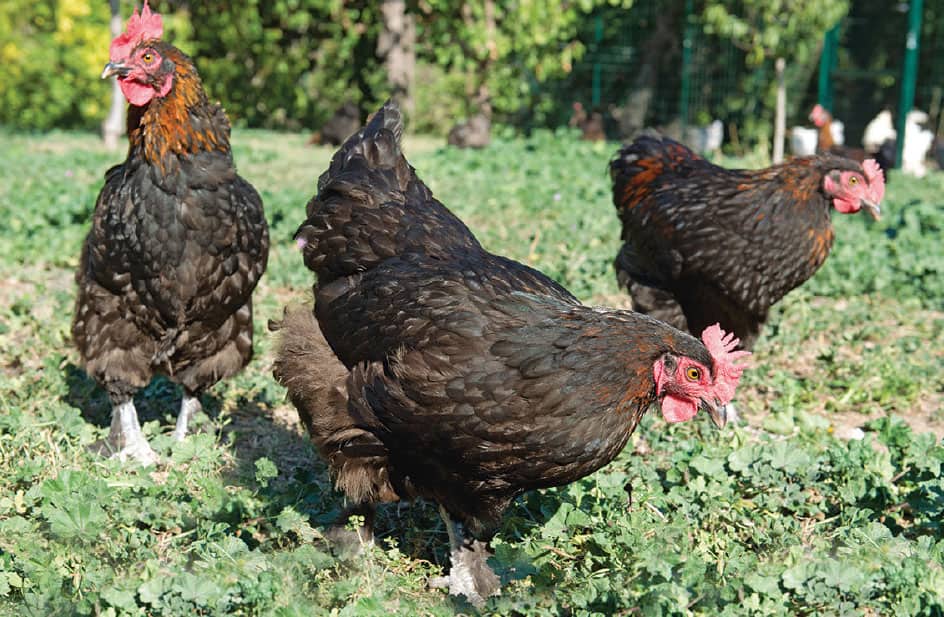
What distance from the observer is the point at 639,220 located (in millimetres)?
5258

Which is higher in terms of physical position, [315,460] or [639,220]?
[639,220]

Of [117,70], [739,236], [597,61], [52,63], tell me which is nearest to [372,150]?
[117,70]

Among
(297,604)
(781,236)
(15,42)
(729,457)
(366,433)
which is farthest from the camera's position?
(15,42)

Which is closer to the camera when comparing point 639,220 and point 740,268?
point 740,268

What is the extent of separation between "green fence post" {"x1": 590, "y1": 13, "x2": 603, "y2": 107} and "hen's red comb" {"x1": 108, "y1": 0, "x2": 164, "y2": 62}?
43.2 ft

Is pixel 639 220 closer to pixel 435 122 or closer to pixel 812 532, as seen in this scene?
pixel 812 532

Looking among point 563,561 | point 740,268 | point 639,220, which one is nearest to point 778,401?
point 740,268

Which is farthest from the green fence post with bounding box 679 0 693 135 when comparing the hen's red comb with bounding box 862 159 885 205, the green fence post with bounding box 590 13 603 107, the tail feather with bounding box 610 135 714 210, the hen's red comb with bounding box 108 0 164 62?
the hen's red comb with bounding box 108 0 164 62

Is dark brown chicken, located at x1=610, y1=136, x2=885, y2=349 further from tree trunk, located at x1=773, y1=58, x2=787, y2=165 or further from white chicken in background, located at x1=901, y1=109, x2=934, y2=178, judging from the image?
white chicken in background, located at x1=901, y1=109, x2=934, y2=178

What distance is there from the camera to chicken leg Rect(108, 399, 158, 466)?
4.15 m

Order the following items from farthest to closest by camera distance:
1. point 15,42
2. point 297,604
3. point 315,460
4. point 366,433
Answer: point 15,42 → point 315,460 → point 366,433 → point 297,604

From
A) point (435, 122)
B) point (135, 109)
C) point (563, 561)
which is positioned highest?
point (135, 109)

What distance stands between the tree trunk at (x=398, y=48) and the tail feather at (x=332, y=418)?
11.5m

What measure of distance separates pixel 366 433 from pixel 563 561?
0.80 meters
